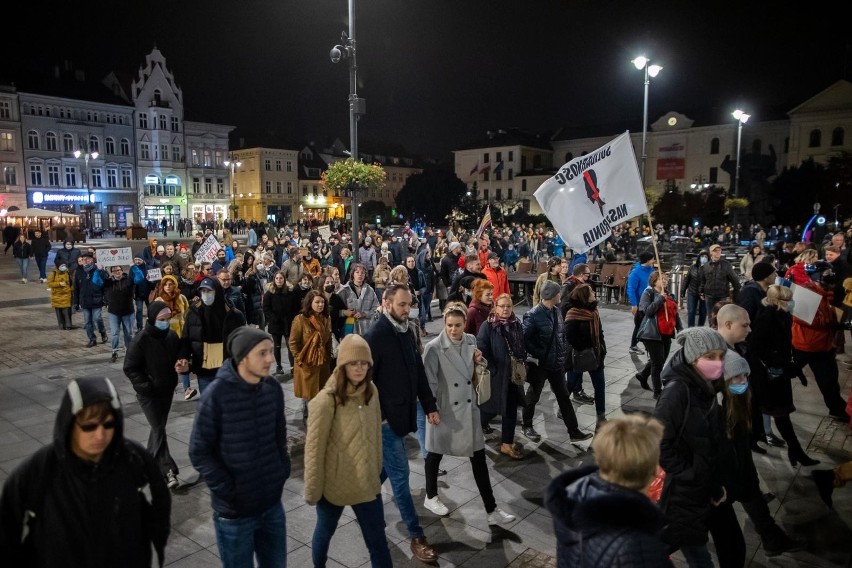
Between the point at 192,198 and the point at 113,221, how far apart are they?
9.76 metres

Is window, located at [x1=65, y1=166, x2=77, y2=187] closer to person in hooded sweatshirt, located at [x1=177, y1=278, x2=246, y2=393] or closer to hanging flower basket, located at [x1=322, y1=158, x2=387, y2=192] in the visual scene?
hanging flower basket, located at [x1=322, y1=158, x2=387, y2=192]

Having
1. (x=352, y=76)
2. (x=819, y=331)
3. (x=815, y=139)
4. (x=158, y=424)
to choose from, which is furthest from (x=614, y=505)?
(x=815, y=139)

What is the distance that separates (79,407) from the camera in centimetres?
269

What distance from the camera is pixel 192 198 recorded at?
231 feet

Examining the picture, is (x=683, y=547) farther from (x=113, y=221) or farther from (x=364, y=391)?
(x=113, y=221)

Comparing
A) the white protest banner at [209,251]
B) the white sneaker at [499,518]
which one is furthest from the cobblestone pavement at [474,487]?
the white protest banner at [209,251]

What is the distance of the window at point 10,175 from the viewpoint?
182 ft

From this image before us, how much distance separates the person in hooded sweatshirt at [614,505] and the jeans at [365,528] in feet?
5.57

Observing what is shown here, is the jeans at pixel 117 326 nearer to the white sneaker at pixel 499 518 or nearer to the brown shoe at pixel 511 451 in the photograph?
the brown shoe at pixel 511 451

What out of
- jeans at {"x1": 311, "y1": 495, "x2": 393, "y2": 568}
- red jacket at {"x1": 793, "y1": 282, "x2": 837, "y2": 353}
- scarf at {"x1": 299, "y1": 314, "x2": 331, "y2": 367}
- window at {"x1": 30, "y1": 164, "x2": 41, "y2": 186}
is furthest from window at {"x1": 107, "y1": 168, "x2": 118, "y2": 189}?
jeans at {"x1": 311, "y1": 495, "x2": 393, "y2": 568}

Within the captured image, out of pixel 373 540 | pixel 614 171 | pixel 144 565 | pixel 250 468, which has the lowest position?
pixel 373 540

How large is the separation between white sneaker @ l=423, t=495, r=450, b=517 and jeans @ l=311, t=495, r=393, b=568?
1222 mm

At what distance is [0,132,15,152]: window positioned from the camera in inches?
2179

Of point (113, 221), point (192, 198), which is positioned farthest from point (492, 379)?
point (192, 198)
